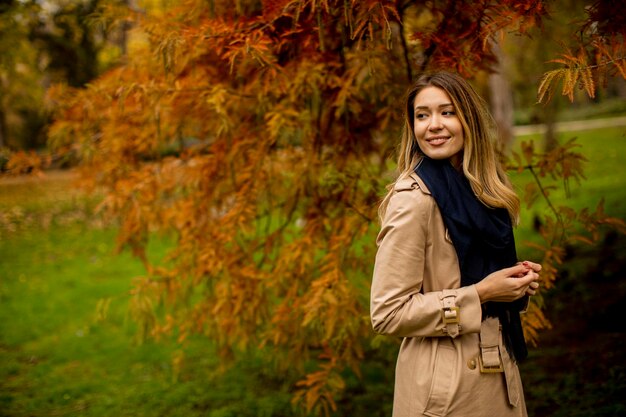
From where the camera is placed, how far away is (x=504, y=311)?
6.53ft

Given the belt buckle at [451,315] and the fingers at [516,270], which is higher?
the fingers at [516,270]

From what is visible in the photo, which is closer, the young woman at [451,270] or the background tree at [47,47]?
the young woman at [451,270]

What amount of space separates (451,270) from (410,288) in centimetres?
17

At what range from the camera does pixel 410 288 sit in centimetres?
181

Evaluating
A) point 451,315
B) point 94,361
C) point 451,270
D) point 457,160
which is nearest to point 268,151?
point 457,160

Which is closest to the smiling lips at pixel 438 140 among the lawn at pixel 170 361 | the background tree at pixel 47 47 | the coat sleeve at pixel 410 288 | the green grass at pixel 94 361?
the coat sleeve at pixel 410 288

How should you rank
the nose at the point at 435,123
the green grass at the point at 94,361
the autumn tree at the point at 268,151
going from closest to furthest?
1. the nose at the point at 435,123
2. the autumn tree at the point at 268,151
3. the green grass at the point at 94,361

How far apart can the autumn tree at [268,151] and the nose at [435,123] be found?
3.42 feet

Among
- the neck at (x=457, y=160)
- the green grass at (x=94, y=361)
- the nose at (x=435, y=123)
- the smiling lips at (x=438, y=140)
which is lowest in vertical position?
the green grass at (x=94, y=361)

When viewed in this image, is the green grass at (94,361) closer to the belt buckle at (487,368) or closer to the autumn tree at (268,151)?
the autumn tree at (268,151)

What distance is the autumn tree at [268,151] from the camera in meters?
3.19

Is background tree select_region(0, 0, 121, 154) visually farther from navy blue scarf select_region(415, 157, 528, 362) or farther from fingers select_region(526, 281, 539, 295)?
fingers select_region(526, 281, 539, 295)

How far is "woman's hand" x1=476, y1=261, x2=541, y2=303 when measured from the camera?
6.01ft

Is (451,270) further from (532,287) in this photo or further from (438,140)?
(438,140)
